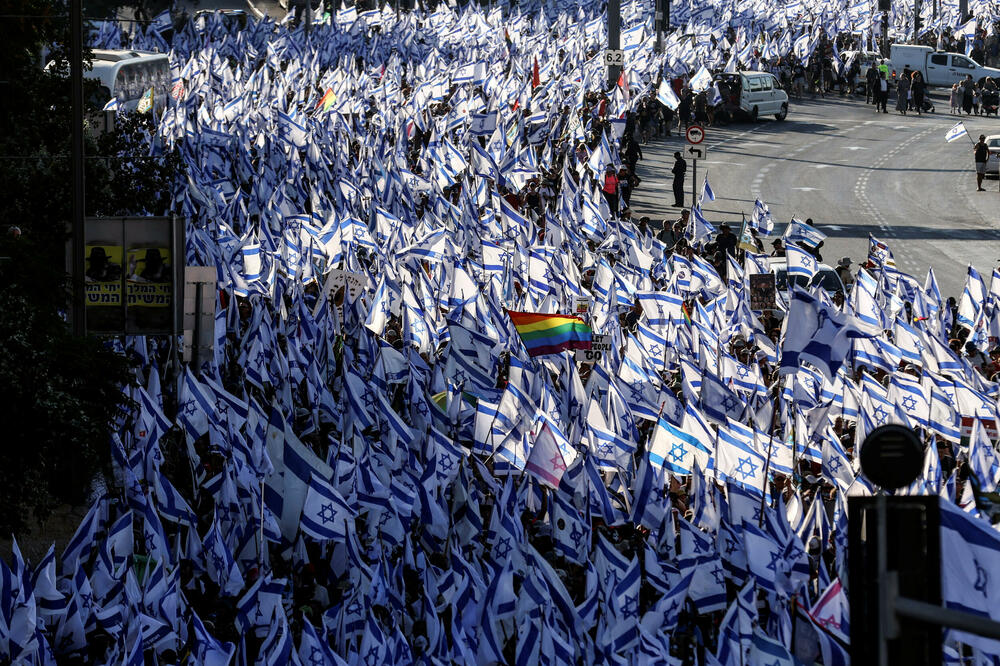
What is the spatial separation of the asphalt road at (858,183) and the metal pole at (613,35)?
238 cm

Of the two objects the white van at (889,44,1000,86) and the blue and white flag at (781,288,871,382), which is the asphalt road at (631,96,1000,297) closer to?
the white van at (889,44,1000,86)

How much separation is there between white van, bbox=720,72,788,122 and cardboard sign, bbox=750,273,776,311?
27378 millimetres

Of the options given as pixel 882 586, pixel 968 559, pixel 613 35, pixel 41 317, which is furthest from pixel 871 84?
pixel 882 586

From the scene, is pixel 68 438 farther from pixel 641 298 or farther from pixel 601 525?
pixel 641 298

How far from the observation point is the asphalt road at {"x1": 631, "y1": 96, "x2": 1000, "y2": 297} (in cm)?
3753

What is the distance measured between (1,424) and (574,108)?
27.2 m

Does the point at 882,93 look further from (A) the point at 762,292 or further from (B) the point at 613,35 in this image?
(A) the point at 762,292

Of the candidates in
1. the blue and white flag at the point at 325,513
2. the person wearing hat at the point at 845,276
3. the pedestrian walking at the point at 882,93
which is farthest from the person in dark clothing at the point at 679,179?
the blue and white flag at the point at 325,513

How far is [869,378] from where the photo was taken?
1892 cm

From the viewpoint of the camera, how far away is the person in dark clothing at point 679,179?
38.8m

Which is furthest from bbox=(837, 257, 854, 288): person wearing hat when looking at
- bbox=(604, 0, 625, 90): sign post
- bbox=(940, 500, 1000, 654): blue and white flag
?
bbox=(940, 500, 1000, 654): blue and white flag

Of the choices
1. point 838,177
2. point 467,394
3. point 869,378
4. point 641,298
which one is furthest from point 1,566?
point 838,177

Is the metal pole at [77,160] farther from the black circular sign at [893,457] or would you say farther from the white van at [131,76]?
the white van at [131,76]

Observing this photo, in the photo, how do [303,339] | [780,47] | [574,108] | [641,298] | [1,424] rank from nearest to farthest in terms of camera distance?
1. [1,424]
2. [303,339]
3. [641,298]
4. [574,108]
5. [780,47]
